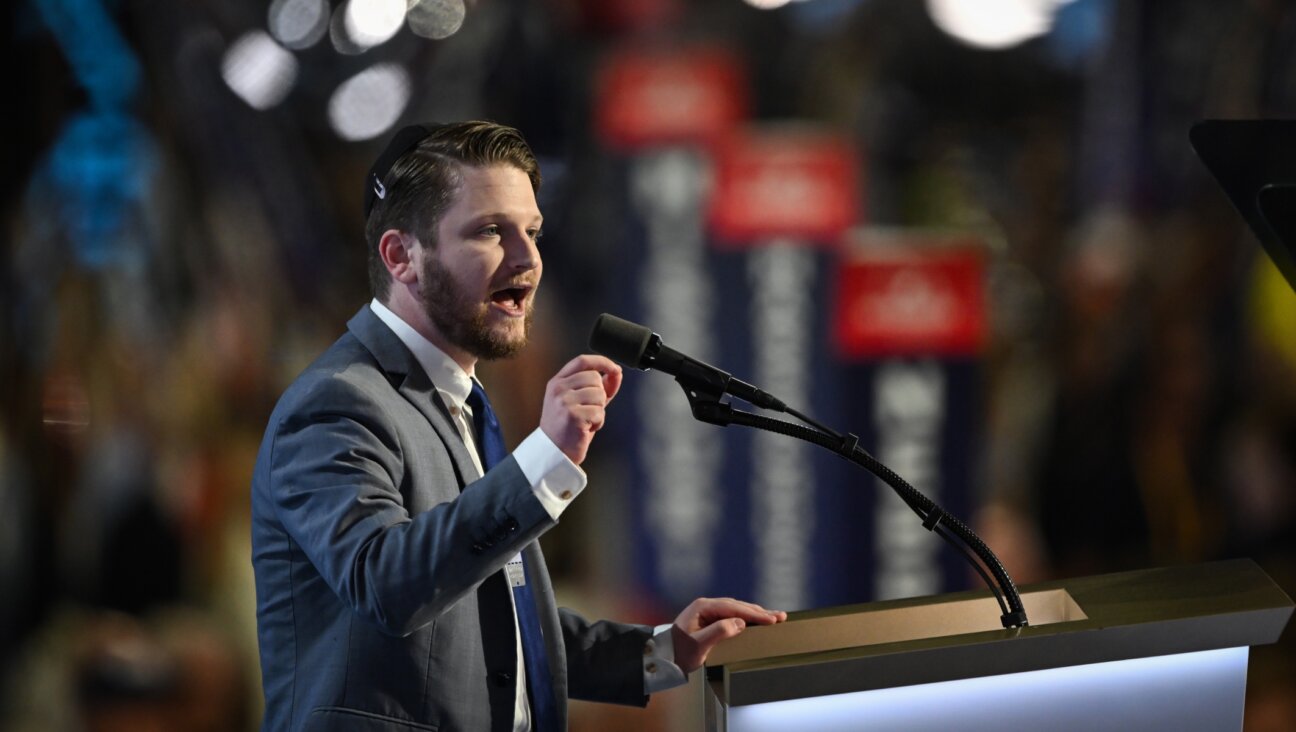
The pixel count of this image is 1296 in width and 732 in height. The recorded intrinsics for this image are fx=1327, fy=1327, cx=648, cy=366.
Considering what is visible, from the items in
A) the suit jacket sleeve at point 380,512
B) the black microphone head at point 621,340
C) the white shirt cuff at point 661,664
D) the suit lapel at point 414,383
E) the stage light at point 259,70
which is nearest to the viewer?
the suit jacket sleeve at point 380,512

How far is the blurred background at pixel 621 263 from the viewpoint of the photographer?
345 centimetres

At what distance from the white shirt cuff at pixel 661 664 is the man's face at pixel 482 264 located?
0.42m

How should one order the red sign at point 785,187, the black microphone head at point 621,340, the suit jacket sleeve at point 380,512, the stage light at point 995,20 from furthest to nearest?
the stage light at point 995,20
the red sign at point 785,187
the black microphone head at point 621,340
the suit jacket sleeve at point 380,512

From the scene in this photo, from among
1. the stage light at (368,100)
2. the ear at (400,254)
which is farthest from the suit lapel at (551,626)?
the stage light at (368,100)

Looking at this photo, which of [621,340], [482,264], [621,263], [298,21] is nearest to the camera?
[621,340]

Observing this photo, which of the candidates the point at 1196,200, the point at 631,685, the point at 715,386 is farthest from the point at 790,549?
the point at 715,386

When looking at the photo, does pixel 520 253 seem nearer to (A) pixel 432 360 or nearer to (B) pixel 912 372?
(A) pixel 432 360

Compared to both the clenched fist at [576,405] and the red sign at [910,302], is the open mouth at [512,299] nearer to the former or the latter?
the clenched fist at [576,405]

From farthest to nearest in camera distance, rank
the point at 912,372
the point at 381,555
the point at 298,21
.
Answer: the point at 912,372, the point at 298,21, the point at 381,555

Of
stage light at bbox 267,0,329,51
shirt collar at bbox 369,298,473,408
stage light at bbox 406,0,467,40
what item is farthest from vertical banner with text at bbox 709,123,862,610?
shirt collar at bbox 369,298,473,408

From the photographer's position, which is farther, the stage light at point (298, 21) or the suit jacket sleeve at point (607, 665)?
the stage light at point (298, 21)

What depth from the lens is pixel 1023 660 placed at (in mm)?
1384

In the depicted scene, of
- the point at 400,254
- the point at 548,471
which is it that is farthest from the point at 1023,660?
the point at 400,254

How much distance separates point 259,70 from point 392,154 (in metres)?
2.01
